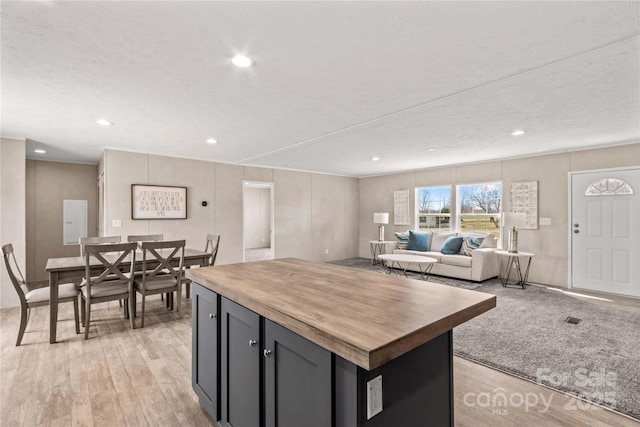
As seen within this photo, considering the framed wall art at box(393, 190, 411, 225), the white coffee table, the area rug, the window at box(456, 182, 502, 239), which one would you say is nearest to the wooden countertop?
the area rug

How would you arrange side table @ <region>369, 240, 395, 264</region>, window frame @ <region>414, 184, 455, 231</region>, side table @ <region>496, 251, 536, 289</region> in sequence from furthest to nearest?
1. side table @ <region>369, 240, 395, 264</region>
2. window frame @ <region>414, 184, 455, 231</region>
3. side table @ <region>496, 251, 536, 289</region>

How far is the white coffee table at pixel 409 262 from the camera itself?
5621 millimetres

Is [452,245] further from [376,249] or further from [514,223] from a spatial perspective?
[376,249]

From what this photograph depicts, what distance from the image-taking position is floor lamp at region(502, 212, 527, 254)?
5219 millimetres

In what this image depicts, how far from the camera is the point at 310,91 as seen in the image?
106 inches

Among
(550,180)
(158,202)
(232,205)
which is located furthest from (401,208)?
(158,202)

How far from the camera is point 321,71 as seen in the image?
230cm

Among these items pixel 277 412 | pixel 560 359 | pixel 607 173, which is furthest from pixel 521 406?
pixel 607 173

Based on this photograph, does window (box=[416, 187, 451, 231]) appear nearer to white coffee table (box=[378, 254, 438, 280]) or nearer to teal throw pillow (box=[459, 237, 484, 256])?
teal throw pillow (box=[459, 237, 484, 256])

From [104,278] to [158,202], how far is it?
239 cm

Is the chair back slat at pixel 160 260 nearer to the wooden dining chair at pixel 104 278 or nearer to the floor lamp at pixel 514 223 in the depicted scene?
the wooden dining chair at pixel 104 278

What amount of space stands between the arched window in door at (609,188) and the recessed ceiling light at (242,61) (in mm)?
5710

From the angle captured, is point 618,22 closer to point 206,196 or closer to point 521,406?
point 521,406

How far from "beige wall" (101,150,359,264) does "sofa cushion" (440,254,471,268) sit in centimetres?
318
